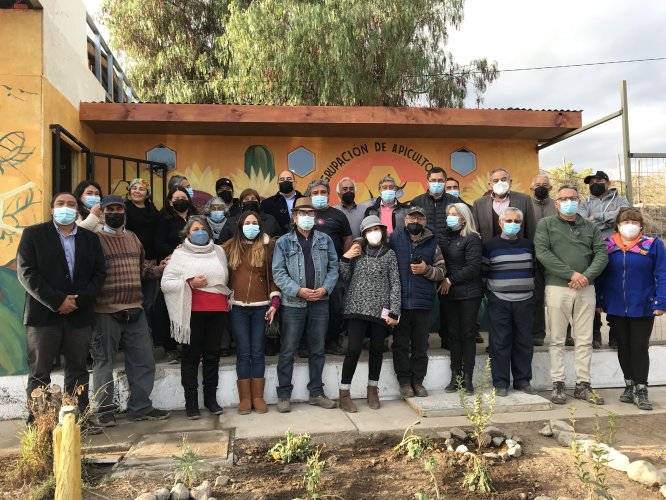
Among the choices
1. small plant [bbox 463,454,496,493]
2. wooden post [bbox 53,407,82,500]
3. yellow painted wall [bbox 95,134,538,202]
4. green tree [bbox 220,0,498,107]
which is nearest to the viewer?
wooden post [bbox 53,407,82,500]

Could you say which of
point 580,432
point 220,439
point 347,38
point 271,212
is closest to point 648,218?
point 580,432

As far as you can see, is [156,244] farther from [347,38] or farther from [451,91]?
[451,91]

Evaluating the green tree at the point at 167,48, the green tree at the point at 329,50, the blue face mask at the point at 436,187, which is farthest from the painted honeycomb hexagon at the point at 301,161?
the green tree at the point at 167,48

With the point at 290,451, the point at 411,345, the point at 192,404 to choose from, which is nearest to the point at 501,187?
the point at 411,345

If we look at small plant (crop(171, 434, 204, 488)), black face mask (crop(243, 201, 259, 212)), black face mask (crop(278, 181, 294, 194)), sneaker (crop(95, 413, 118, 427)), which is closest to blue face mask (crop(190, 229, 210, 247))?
black face mask (crop(243, 201, 259, 212))

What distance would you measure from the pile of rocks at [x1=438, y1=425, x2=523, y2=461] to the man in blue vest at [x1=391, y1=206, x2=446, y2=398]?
3.49 ft

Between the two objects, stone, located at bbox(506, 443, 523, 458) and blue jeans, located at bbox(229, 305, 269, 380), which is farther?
blue jeans, located at bbox(229, 305, 269, 380)

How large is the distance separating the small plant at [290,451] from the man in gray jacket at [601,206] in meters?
3.88

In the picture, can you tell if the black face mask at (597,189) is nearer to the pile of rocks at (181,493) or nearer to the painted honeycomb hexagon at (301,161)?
the painted honeycomb hexagon at (301,161)

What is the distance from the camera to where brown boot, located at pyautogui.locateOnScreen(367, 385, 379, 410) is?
5270 mm

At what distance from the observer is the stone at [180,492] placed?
335 centimetres

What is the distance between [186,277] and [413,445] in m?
2.45

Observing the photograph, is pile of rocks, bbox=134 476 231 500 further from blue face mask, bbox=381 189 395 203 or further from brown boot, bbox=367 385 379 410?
blue face mask, bbox=381 189 395 203

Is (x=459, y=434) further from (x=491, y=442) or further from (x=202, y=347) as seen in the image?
(x=202, y=347)
